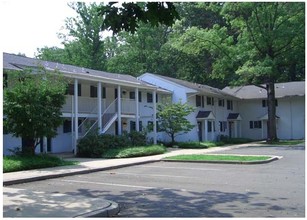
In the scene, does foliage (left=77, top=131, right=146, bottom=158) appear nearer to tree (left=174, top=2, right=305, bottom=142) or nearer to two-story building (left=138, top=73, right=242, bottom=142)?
two-story building (left=138, top=73, right=242, bottom=142)

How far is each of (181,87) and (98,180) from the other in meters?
25.7

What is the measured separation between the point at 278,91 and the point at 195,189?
129ft

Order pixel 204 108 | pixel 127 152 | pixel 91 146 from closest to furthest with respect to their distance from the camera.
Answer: pixel 127 152, pixel 91 146, pixel 204 108

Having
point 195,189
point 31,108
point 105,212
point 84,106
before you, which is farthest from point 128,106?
point 105,212

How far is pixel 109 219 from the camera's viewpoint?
782 cm

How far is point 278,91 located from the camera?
48.4 metres

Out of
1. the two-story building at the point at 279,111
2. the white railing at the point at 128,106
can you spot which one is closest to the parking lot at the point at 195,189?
the white railing at the point at 128,106

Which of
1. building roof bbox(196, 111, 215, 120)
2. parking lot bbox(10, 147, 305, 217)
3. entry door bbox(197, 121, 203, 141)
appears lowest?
parking lot bbox(10, 147, 305, 217)

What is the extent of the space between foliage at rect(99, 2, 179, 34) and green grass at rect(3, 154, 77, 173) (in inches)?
399

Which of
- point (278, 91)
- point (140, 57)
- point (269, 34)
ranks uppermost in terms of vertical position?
point (140, 57)

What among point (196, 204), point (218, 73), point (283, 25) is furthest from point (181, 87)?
point (196, 204)

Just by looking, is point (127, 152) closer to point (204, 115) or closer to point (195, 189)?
point (195, 189)

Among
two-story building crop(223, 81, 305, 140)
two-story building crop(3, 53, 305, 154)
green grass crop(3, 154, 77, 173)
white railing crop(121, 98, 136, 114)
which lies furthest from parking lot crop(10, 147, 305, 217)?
two-story building crop(223, 81, 305, 140)

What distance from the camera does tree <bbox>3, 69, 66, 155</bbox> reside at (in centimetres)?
1772
